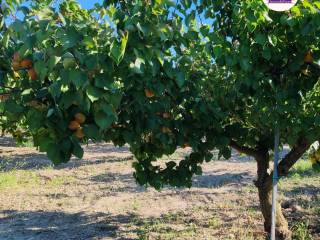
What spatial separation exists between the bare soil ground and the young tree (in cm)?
165

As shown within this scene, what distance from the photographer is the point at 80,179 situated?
301 inches

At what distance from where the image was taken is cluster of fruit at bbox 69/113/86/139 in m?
2.01

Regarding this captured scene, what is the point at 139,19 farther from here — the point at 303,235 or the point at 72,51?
the point at 303,235

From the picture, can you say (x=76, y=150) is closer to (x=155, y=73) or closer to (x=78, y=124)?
(x=78, y=124)

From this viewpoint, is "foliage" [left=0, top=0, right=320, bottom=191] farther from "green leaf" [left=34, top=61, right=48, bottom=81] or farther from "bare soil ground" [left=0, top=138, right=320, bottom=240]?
"bare soil ground" [left=0, top=138, right=320, bottom=240]

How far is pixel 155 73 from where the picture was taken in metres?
2.04

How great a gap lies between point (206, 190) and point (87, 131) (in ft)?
15.4

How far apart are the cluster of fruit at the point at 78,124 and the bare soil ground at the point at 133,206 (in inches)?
103

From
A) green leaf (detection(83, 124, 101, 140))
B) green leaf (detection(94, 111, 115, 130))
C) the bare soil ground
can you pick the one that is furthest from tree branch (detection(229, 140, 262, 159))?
green leaf (detection(94, 111, 115, 130))

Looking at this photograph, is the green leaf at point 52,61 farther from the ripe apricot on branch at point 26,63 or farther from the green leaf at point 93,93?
the ripe apricot on branch at point 26,63

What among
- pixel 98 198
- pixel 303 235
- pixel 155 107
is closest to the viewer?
pixel 155 107

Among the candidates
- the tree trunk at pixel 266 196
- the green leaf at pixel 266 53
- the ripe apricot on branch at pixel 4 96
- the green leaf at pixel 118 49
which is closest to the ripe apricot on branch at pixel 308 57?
the green leaf at pixel 266 53

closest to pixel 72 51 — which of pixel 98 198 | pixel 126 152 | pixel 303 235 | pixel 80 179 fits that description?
pixel 303 235

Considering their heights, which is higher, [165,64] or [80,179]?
[165,64]
